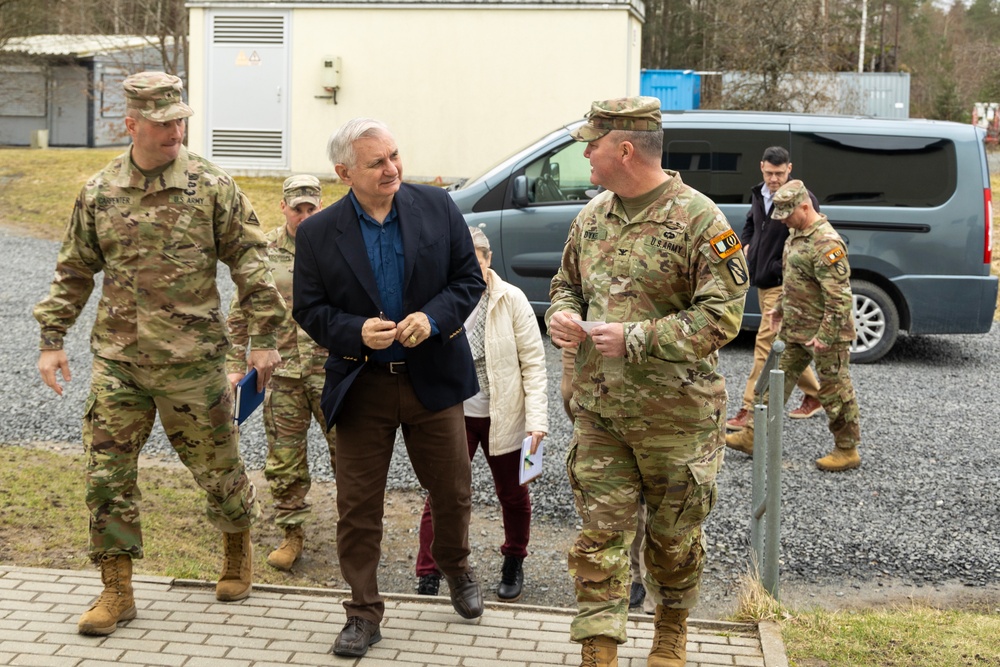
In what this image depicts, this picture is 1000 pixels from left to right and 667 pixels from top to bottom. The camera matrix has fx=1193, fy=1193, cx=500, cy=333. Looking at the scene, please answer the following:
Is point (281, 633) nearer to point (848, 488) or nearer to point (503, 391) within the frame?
point (503, 391)

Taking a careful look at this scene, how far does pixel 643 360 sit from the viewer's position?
154 inches

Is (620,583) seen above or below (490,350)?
below

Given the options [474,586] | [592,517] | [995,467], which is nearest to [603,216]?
[592,517]

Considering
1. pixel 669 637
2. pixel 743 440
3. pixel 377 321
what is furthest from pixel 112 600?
pixel 743 440

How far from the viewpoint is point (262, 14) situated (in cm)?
1981

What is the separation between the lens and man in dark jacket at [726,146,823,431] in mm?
8469

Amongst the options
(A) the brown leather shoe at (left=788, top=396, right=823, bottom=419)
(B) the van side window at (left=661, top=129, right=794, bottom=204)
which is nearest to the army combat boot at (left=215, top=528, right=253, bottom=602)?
(A) the brown leather shoe at (left=788, top=396, right=823, bottom=419)

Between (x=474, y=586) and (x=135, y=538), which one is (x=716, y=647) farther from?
(x=135, y=538)

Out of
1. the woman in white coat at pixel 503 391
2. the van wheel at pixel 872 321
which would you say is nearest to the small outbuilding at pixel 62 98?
the van wheel at pixel 872 321

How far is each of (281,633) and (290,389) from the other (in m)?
1.61

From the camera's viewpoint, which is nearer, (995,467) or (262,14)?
(995,467)

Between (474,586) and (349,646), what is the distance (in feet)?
1.99

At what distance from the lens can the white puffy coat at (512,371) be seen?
17.3ft

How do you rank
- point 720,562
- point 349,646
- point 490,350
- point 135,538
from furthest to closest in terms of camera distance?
point 720,562
point 490,350
point 135,538
point 349,646
